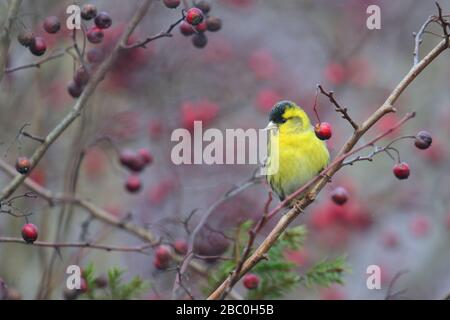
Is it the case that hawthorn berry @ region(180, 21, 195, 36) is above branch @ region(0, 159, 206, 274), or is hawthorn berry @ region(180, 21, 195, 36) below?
above

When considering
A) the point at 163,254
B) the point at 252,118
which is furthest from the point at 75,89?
the point at 252,118

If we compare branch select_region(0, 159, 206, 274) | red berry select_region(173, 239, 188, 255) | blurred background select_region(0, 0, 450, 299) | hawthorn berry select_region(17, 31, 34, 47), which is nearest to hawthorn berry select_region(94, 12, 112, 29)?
hawthorn berry select_region(17, 31, 34, 47)

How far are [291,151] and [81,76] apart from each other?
1.63 ft

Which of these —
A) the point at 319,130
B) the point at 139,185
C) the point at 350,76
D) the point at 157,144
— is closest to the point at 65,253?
the point at 139,185

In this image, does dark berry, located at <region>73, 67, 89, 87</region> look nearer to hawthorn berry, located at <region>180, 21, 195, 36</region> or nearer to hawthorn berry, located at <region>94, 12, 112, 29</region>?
hawthorn berry, located at <region>94, 12, 112, 29</region>

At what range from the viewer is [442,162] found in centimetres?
300

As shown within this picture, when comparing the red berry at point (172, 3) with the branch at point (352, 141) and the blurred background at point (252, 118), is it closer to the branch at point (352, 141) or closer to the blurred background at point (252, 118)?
the branch at point (352, 141)

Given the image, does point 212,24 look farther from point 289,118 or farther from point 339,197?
point 339,197

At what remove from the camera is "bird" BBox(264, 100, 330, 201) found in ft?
5.28

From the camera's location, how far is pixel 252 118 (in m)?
3.10

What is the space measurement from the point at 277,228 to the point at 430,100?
197 centimetres

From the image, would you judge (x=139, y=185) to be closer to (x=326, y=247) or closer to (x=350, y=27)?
(x=326, y=247)

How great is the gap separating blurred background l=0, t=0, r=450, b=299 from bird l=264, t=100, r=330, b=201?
416 mm
